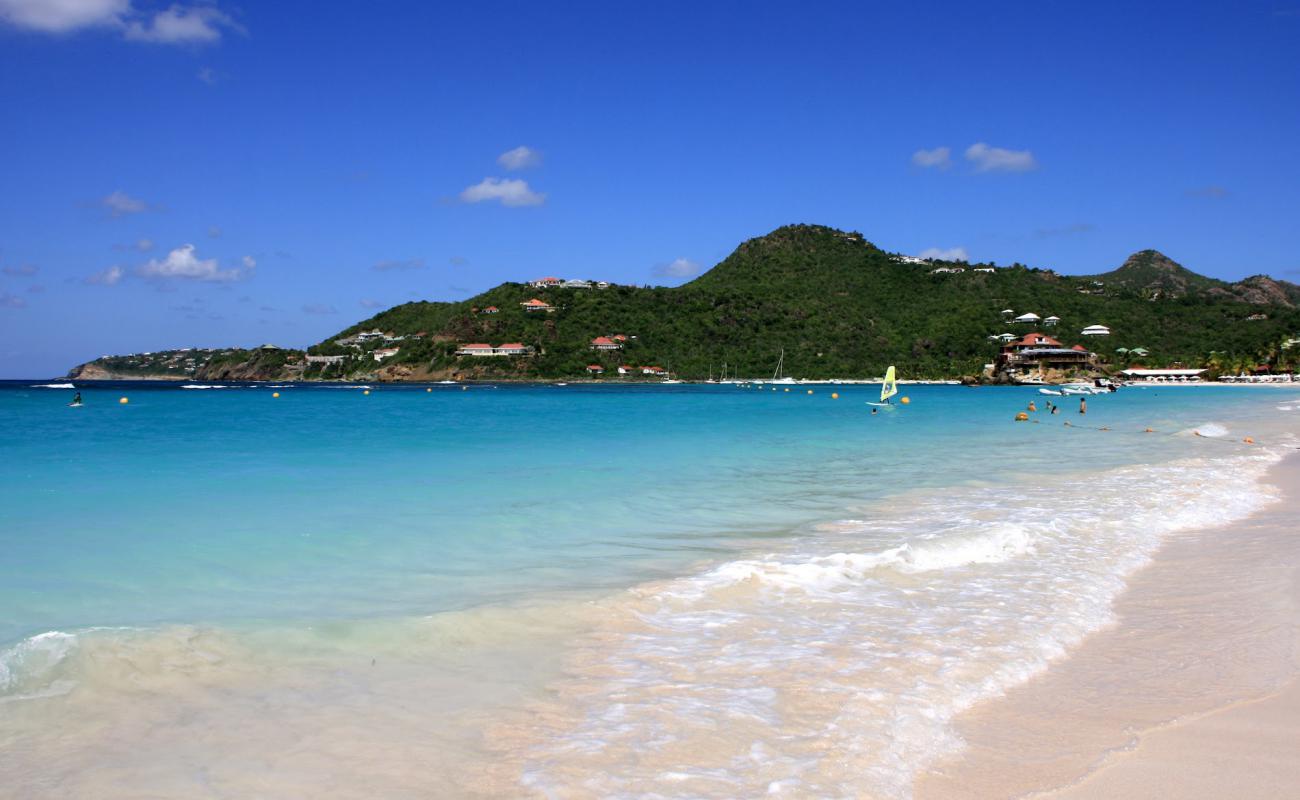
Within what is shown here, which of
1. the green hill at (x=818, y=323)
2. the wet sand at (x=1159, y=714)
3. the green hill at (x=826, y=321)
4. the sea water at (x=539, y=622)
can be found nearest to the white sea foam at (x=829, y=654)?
the sea water at (x=539, y=622)

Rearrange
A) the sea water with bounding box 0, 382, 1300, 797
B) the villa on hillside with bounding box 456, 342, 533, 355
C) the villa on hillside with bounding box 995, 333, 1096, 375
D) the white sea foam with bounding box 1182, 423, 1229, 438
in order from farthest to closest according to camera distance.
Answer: the villa on hillside with bounding box 456, 342, 533, 355, the villa on hillside with bounding box 995, 333, 1096, 375, the white sea foam with bounding box 1182, 423, 1229, 438, the sea water with bounding box 0, 382, 1300, 797

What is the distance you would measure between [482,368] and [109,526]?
377 ft

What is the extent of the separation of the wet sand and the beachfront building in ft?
370

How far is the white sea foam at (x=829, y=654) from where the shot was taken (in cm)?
353

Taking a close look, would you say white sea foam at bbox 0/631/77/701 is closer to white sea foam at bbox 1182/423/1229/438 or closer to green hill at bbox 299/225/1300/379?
white sea foam at bbox 1182/423/1229/438

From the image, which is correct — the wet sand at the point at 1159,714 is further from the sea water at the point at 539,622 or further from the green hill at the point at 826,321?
the green hill at the point at 826,321

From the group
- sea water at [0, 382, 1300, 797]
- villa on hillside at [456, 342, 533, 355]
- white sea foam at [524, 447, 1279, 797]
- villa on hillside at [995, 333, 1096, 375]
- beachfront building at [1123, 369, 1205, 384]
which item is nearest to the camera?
white sea foam at [524, 447, 1279, 797]

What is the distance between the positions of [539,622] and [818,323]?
125 metres

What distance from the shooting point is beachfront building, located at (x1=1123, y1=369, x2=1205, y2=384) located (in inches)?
4055

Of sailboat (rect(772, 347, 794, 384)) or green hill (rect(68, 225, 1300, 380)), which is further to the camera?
green hill (rect(68, 225, 1300, 380))

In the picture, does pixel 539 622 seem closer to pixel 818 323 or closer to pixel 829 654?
pixel 829 654

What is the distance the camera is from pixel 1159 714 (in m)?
4.07

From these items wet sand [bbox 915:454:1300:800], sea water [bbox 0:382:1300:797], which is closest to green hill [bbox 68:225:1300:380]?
sea water [bbox 0:382:1300:797]

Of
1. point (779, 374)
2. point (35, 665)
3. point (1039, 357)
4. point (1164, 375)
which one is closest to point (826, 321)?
point (779, 374)
